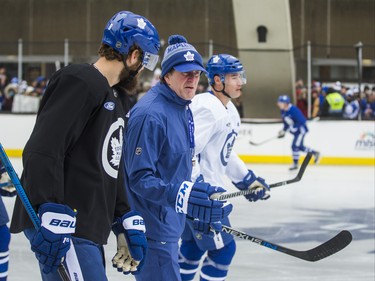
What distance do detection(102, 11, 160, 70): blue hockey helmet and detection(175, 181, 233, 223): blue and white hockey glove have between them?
463mm

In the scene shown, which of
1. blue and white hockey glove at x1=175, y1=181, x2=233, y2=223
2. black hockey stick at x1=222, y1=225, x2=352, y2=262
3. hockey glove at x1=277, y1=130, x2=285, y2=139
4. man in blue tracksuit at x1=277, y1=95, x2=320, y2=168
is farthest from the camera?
hockey glove at x1=277, y1=130, x2=285, y2=139

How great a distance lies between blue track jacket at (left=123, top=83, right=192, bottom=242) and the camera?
312cm

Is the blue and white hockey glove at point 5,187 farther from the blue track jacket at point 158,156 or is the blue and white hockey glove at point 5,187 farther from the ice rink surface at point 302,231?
the blue track jacket at point 158,156

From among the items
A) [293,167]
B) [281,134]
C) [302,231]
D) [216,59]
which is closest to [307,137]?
[281,134]

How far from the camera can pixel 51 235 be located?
2.35 meters

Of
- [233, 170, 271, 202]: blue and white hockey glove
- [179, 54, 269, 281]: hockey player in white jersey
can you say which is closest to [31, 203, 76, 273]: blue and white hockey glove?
[179, 54, 269, 281]: hockey player in white jersey

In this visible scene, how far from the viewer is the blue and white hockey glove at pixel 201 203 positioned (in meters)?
2.90

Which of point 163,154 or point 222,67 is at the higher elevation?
point 222,67

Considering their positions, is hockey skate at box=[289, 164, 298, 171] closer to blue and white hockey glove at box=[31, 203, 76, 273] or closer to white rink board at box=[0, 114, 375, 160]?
white rink board at box=[0, 114, 375, 160]

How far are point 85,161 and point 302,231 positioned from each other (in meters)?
5.00

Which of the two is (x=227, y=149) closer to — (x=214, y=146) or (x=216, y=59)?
(x=214, y=146)

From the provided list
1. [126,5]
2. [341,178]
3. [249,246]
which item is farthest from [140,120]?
[126,5]

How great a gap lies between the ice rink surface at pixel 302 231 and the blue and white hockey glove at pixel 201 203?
2390 mm

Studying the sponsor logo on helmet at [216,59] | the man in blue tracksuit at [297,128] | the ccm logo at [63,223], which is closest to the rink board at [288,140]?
the man in blue tracksuit at [297,128]
